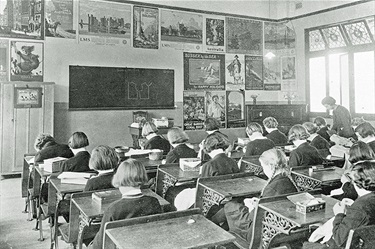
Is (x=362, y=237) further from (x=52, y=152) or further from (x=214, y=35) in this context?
(x=214, y=35)

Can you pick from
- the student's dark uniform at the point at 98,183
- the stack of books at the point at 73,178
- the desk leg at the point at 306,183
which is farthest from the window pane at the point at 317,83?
the student's dark uniform at the point at 98,183

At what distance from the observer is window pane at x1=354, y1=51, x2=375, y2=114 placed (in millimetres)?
9305

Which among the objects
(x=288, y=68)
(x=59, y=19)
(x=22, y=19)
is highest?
(x=59, y=19)

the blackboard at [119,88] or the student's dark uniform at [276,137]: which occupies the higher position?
the blackboard at [119,88]

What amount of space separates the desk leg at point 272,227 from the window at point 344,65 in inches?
307

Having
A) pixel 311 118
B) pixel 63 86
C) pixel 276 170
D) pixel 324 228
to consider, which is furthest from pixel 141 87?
pixel 324 228

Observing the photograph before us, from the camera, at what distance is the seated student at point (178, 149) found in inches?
181

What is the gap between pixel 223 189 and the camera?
126 inches

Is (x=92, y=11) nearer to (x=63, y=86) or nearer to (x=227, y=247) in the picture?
(x=63, y=86)

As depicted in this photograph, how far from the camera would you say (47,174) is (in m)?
3.93

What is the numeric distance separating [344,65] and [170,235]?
362 inches

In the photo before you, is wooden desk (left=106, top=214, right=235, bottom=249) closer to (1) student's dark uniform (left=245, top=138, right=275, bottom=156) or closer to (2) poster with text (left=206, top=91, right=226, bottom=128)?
(1) student's dark uniform (left=245, top=138, right=275, bottom=156)

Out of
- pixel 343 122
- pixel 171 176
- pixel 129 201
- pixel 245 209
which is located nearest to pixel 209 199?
pixel 245 209

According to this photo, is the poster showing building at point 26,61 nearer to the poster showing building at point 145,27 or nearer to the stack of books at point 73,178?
the poster showing building at point 145,27
